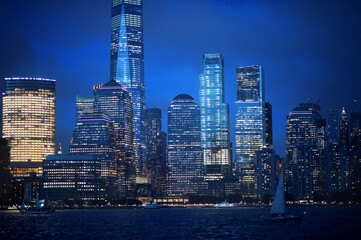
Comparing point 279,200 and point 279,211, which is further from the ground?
point 279,200

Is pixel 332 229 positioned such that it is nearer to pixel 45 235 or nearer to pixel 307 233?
pixel 307 233

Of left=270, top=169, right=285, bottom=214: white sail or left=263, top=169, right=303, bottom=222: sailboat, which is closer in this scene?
left=270, top=169, right=285, bottom=214: white sail

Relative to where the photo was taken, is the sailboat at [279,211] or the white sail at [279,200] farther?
the sailboat at [279,211]

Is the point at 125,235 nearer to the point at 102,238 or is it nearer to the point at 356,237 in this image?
the point at 102,238

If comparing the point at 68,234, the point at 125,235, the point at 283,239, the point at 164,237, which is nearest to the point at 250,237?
the point at 283,239

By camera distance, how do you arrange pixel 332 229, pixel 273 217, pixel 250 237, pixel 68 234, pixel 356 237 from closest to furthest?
pixel 356 237 < pixel 250 237 < pixel 68 234 < pixel 332 229 < pixel 273 217

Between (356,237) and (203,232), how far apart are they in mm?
42165

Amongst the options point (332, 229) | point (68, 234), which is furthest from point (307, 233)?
point (68, 234)

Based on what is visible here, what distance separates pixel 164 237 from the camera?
141 m

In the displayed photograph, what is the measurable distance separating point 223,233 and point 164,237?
66.1 ft

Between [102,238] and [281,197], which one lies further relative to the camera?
[281,197]

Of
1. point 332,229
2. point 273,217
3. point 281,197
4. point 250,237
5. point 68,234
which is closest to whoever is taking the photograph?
point 250,237

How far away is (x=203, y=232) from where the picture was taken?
157m

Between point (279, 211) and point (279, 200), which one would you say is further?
point (279, 211)
